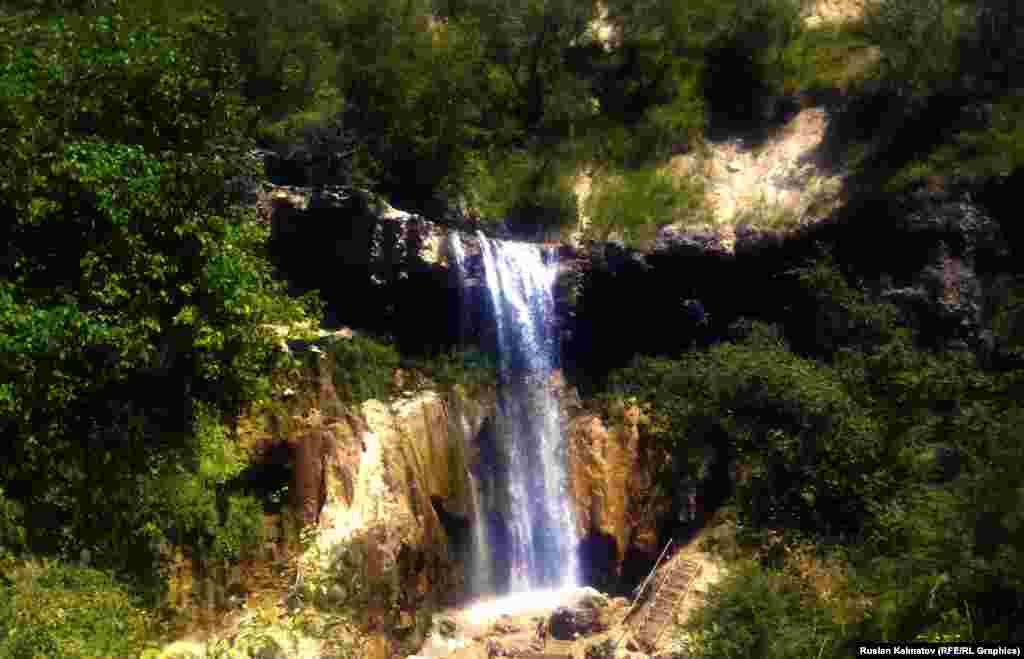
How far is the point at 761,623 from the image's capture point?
14547 mm

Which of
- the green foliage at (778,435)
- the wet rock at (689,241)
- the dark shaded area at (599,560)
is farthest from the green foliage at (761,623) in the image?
the wet rock at (689,241)

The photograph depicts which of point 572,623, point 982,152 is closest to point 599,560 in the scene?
point 572,623

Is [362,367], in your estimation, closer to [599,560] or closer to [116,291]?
[599,560]

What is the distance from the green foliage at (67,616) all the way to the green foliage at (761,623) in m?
7.98

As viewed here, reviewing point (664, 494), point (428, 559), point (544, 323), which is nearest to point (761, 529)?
point (664, 494)

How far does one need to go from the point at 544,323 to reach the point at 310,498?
10575 millimetres

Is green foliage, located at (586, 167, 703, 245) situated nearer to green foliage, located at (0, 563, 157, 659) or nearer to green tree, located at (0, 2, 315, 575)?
green tree, located at (0, 2, 315, 575)

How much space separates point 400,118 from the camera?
26625mm

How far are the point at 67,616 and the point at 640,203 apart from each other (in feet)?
→ 68.1

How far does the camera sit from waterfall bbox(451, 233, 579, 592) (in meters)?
23.4

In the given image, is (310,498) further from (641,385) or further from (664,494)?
(641,385)

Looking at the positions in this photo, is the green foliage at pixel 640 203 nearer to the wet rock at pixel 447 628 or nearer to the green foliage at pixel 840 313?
the green foliage at pixel 840 313

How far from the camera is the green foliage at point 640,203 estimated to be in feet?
92.7

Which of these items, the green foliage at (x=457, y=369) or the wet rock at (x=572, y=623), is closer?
the wet rock at (x=572, y=623)
